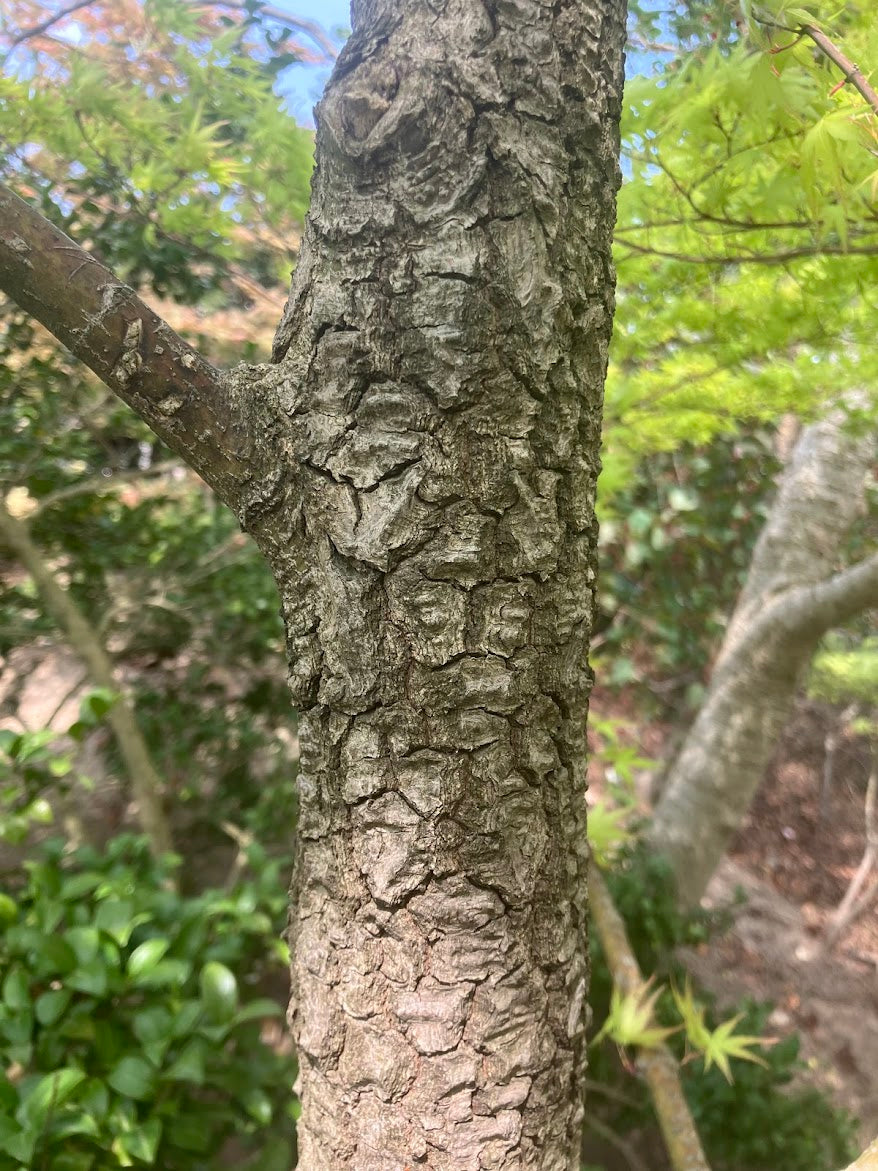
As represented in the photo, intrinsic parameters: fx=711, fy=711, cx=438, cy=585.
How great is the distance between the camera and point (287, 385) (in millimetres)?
679

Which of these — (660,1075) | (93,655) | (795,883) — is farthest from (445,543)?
(795,883)

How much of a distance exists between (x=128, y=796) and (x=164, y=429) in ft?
8.89

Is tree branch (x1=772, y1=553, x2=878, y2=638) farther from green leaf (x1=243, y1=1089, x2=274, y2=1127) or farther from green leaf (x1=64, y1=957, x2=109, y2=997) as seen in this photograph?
green leaf (x1=64, y1=957, x2=109, y2=997)

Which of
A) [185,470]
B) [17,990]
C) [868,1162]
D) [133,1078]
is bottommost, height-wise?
[133,1078]

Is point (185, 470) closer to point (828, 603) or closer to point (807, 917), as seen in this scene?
point (828, 603)

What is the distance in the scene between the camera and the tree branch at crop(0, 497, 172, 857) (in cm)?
192

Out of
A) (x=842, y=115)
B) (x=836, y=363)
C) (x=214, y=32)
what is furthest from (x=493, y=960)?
(x=214, y=32)

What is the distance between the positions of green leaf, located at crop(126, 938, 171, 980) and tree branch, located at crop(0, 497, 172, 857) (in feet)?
2.32

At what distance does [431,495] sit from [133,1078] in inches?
44.4

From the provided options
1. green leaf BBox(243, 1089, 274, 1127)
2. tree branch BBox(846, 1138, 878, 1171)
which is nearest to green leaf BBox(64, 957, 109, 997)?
green leaf BBox(243, 1089, 274, 1127)

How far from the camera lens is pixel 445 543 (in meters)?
0.65

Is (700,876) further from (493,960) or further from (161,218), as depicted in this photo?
(161,218)

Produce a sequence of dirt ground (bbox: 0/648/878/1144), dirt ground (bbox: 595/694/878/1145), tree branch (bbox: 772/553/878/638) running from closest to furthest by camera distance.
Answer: tree branch (bbox: 772/553/878/638)
dirt ground (bbox: 0/648/878/1144)
dirt ground (bbox: 595/694/878/1145)

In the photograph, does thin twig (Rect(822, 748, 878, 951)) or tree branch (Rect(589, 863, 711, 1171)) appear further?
thin twig (Rect(822, 748, 878, 951))
